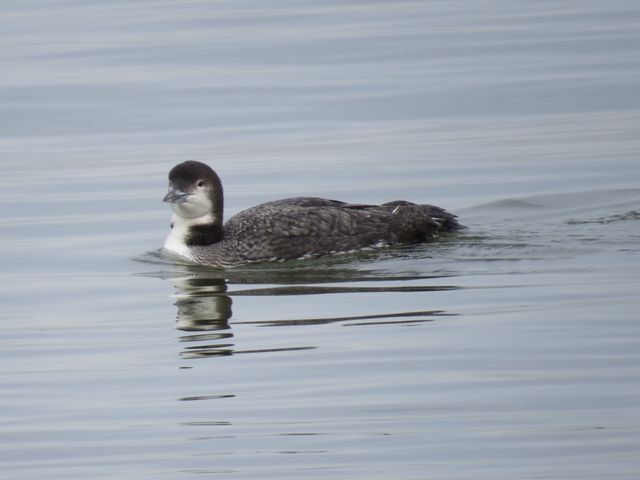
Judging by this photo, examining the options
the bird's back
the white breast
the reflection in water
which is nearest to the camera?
the reflection in water

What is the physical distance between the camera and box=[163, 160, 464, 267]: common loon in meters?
13.6

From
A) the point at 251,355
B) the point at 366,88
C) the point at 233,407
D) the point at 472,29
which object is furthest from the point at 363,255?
the point at 472,29

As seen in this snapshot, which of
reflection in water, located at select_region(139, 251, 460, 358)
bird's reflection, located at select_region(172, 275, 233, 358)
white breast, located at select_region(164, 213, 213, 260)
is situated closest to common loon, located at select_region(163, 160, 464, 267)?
white breast, located at select_region(164, 213, 213, 260)

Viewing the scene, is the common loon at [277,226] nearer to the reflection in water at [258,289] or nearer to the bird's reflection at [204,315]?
the reflection in water at [258,289]

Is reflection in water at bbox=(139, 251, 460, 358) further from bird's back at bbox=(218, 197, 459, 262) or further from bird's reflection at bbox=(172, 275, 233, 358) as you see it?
bird's back at bbox=(218, 197, 459, 262)

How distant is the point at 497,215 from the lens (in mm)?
14664

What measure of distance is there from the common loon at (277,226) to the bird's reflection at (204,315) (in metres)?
0.61

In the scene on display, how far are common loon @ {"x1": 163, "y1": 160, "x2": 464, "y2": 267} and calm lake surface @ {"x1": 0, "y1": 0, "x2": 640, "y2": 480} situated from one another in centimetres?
21

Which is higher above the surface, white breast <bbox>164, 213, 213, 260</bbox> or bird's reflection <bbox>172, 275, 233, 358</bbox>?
white breast <bbox>164, 213, 213, 260</bbox>

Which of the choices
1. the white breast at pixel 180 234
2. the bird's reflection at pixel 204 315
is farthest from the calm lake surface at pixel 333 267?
the white breast at pixel 180 234

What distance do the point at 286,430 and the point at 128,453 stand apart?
79 centimetres

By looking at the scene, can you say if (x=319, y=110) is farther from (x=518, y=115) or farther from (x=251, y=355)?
(x=251, y=355)

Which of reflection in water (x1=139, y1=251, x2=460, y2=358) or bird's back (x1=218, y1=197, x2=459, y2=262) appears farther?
bird's back (x1=218, y1=197, x2=459, y2=262)

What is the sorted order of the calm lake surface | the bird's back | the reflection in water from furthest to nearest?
the bird's back, the reflection in water, the calm lake surface
